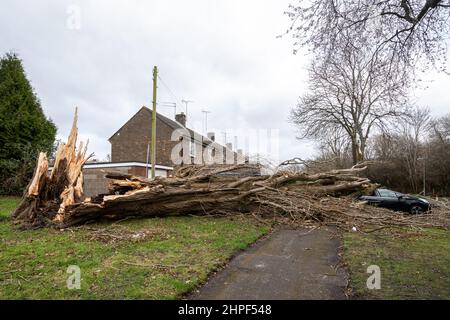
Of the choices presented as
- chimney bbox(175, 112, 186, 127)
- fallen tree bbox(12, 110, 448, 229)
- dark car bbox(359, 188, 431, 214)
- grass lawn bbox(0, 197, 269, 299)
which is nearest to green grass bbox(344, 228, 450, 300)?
fallen tree bbox(12, 110, 448, 229)

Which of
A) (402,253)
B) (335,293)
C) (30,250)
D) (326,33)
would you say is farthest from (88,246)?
(326,33)

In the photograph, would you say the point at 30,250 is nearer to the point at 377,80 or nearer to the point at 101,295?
the point at 101,295

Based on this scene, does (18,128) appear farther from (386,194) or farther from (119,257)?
(386,194)

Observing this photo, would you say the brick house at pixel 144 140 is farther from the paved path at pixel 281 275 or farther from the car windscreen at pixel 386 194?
the paved path at pixel 281 275

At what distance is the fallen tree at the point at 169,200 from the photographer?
8.51 metres

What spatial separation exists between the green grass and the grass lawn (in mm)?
2212

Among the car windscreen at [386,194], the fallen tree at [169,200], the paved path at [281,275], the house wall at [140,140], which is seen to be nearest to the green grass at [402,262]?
the paved path at [281,275]

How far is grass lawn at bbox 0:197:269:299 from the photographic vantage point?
374cm

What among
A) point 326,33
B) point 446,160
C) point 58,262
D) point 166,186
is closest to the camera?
point 58,262

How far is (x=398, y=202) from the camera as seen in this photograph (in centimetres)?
1235

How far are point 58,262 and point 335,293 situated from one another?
14.8ft

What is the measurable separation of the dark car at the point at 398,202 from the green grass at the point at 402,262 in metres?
4.40
